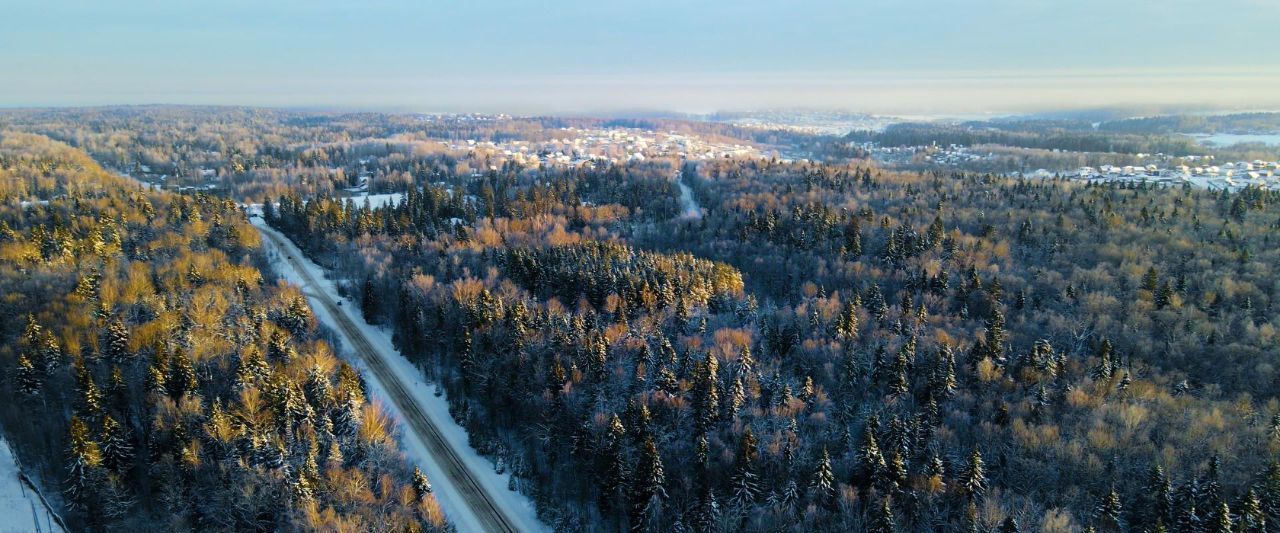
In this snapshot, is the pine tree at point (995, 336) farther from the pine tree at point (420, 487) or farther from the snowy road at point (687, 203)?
the snowy road at point (687, 203)

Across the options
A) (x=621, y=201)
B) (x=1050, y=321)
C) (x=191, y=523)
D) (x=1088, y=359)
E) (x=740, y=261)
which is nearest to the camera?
(x=191, y=523)

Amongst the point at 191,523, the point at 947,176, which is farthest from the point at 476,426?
the point at 947,176

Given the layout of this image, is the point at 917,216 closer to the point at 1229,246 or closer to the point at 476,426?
the point at 1229,246

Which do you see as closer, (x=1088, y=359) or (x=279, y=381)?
(x=279, y=381)

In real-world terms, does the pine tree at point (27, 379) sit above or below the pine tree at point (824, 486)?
above

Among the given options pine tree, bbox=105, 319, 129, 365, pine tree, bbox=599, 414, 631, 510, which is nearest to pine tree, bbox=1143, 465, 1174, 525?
pine tree, bbox=599, 414, 631, 510

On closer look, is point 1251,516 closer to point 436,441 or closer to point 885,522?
point 885,522

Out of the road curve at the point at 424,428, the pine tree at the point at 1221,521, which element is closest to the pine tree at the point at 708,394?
the road curve at the point at 424,428
